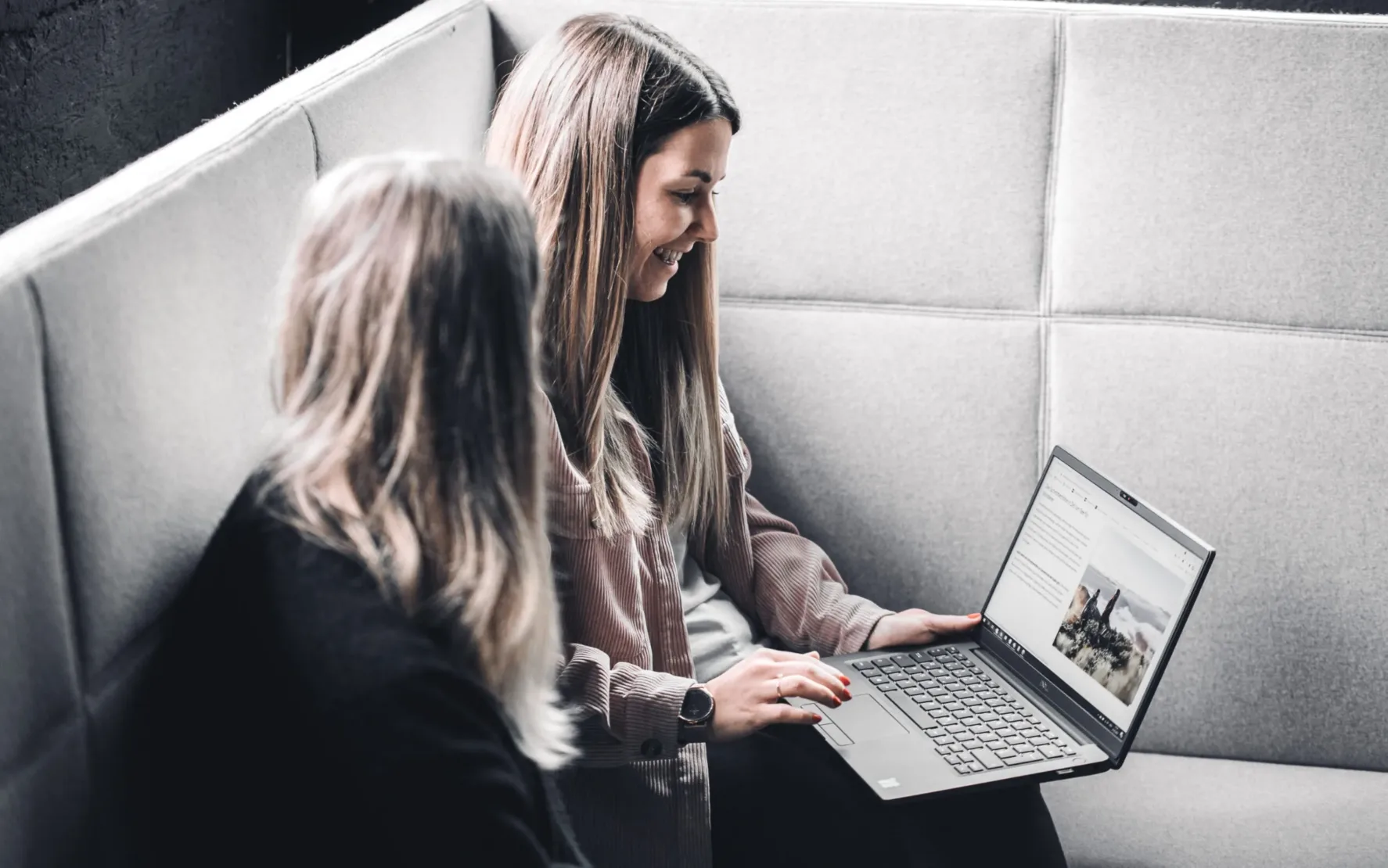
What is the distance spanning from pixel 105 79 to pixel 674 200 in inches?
26.5

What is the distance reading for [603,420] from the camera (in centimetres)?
135

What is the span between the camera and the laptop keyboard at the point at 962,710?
136cm

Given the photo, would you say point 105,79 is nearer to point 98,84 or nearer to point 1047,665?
point 98,84

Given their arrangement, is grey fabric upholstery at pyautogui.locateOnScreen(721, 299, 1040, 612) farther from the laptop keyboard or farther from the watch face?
the watch face

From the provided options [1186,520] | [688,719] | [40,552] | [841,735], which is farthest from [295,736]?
[1186,520]

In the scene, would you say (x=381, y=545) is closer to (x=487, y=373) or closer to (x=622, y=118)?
(x=487, y=373)

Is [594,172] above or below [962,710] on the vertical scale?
above

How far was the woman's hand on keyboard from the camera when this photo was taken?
1.27 m

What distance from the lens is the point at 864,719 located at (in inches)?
55.2

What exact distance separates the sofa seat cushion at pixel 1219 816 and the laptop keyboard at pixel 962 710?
258 mm

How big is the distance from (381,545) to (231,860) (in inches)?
8.1

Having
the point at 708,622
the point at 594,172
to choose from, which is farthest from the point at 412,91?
the point at 708,622

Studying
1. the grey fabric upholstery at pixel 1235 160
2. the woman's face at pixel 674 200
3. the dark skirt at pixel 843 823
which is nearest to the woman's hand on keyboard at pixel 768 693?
the dark skirt at pixel 843 823

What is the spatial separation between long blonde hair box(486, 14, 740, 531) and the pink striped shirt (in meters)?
0.04
